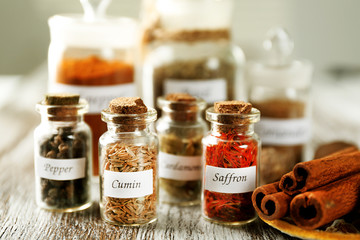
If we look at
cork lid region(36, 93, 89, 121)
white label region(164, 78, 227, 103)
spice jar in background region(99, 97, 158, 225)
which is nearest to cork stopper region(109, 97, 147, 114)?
spice jar in background region(99, 97, 158, 225)

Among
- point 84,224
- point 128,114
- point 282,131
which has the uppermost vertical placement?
point 128,114

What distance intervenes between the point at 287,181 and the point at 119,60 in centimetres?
51

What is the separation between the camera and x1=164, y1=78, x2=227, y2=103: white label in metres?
1.18

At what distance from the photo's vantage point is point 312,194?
2.52 feet

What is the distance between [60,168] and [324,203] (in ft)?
1.59

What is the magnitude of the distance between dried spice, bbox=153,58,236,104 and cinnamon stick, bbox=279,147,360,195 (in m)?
0.41

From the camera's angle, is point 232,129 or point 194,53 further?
point 194,53

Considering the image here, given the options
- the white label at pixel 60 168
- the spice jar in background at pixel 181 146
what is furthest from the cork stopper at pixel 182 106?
the white label at pixel 60 168

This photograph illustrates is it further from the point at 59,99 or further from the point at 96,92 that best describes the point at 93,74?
the point at 59,99

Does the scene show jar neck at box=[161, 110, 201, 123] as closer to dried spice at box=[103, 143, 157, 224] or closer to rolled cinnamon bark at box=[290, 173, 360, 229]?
dried spice at box=[103, 143, 157, 224]

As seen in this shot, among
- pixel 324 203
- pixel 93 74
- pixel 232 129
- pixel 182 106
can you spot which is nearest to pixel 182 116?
pixel 182 106

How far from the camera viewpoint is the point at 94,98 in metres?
1.10

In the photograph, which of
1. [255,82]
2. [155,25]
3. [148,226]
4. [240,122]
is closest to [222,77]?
[255,82]

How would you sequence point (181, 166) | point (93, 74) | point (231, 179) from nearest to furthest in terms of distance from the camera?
1. point (231, 179)
2. point (181, 166)
3. point (93, 74)
